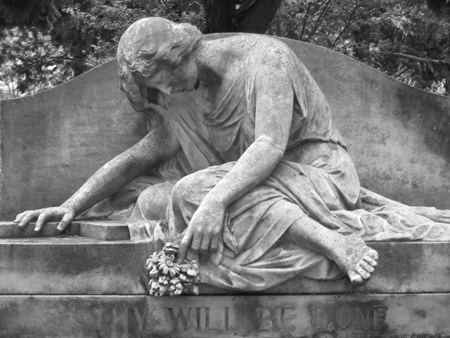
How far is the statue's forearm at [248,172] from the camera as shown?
6.32m

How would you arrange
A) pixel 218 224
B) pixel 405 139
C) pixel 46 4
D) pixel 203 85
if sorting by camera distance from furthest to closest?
pixel 46 4 → pixel 405 139 → pixel 203 85 → pixel 218 224

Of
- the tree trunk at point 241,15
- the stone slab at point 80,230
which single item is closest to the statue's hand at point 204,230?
the stone slab at point 80,230

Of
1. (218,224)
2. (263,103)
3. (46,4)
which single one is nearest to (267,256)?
(218,224)

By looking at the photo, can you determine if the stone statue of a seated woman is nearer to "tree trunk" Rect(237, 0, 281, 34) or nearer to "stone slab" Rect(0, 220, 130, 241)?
"stone slab" Rect(0, 220, 130, 241)

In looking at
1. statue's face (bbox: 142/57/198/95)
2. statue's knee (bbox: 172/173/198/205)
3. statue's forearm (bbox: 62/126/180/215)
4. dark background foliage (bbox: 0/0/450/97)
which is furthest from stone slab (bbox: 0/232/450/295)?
dark background foliage (bbox: 0/0/450/97)

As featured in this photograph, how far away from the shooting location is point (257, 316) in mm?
6398

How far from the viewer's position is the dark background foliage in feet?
40.2

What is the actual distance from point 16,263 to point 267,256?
1647 millimetres

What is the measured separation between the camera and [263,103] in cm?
665

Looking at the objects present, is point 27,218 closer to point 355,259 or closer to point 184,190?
point 184,190

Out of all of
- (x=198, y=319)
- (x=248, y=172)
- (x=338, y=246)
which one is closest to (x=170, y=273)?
(x=198, y=319)

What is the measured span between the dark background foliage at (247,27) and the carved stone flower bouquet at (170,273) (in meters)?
5.89

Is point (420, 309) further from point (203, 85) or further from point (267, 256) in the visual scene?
point (203, 85)

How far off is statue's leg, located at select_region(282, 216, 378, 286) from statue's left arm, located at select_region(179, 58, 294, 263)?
0.43 m
